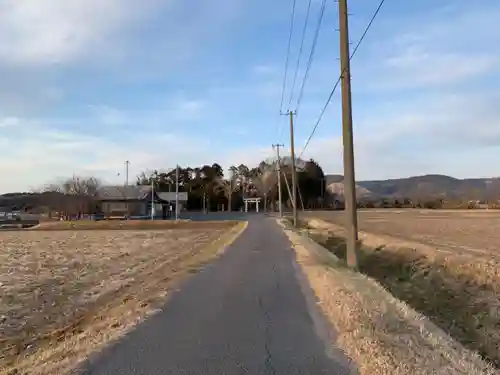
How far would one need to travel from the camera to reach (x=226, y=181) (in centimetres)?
15100

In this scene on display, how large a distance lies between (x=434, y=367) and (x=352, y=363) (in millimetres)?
911

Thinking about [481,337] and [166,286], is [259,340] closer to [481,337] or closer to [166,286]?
[481,337]

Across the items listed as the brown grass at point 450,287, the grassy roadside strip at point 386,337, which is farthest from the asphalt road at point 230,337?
the brown grass at point 450,287

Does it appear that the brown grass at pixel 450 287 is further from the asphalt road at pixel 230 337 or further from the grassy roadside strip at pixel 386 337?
the asphalt road at pixel 230 337

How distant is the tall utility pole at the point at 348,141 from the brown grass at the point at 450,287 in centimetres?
173

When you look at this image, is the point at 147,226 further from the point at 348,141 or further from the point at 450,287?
the point at 450,287

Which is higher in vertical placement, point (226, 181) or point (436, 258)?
point (226, 181)

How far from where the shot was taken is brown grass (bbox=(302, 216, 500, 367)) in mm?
10587


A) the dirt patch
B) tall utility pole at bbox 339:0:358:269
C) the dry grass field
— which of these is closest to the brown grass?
tall utility pole at bbox 339:0:358:269

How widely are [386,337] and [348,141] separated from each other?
33.6ft

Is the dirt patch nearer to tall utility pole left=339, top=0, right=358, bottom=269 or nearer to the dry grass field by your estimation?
the dry grass field

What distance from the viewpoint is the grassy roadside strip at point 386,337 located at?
20.4ft

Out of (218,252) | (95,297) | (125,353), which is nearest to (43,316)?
(95,297)

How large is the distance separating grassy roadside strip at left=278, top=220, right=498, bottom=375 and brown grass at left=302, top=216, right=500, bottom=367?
1.12 metres
